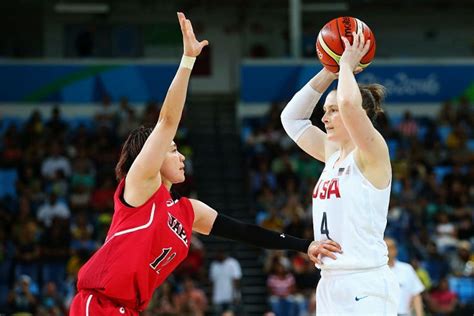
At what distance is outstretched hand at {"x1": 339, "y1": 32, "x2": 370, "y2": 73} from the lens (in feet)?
16.5

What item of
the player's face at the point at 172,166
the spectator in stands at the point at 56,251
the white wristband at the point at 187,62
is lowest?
the spectator in stands at the point at 56,251

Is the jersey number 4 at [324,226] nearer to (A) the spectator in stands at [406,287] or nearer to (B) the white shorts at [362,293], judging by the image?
(B) the white shorts at [362,293]

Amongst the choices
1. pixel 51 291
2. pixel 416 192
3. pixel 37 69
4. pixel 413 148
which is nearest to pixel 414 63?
pixel 413 148

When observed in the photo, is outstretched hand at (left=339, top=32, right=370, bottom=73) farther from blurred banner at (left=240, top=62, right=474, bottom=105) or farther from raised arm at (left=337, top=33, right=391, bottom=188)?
blurred banner at (left=240, top=62, right=474, bottom=105)

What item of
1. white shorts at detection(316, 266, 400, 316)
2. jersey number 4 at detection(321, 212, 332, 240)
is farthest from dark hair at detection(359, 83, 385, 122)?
white shorts at detection(316, 266, 400, 316)

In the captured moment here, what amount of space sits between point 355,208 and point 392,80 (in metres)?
18.0

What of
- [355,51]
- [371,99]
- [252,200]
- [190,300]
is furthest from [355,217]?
[252,200]

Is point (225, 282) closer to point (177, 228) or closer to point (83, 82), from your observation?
point (83, 82)

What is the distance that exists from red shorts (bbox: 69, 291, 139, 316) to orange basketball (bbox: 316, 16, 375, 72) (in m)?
1.80

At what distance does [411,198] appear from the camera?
18359mm

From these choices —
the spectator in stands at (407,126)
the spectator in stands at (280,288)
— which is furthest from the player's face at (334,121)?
the spectator in stands at (407,126)

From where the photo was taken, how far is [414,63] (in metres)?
22.8

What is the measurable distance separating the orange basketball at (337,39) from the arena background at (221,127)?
8726 mm

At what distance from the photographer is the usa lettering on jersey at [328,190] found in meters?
5.09
